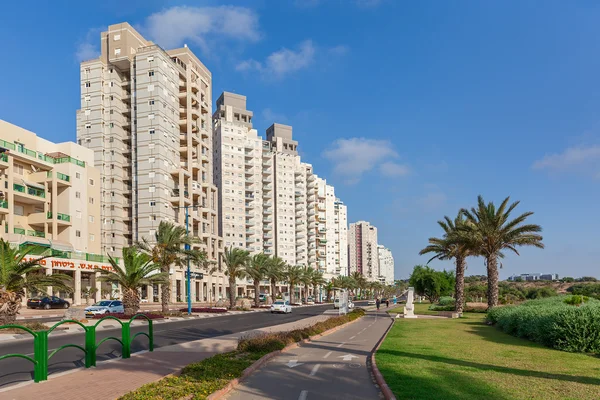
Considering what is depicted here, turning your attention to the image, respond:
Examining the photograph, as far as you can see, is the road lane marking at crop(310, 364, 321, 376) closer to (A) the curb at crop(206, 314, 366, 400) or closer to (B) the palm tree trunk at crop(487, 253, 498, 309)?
(A) the curb at crop(206, 314, 366, 400)

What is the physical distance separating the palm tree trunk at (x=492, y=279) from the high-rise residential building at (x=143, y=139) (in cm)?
4755

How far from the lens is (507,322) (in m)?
27.2

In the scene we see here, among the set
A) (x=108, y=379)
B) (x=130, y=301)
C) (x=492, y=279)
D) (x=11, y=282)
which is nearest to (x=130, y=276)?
(x=130, y=301)

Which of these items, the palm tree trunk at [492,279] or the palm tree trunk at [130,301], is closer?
the palm tree trunk at [130,301]

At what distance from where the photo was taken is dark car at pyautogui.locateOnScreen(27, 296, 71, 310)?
168 feet

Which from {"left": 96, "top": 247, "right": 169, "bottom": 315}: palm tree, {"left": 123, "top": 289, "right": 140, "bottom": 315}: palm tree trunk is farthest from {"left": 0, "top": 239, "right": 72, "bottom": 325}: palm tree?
{"left": 123, "top": 289, "right": 140, "bottom": 315}: palm tree trunk

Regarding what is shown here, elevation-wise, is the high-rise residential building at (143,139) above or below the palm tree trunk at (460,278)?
above

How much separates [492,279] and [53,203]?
163ft

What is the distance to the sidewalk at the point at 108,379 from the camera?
1019 cm

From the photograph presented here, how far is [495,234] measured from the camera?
4212cm

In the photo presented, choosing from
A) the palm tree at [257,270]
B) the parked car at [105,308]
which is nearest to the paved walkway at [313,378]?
the parked car at [105,308]

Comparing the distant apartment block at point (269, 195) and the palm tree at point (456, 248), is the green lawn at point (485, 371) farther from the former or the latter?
the distant apartment block at point (269, 195)

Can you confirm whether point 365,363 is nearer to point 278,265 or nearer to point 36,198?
point 36,198

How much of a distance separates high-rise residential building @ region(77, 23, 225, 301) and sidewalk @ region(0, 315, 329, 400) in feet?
202
